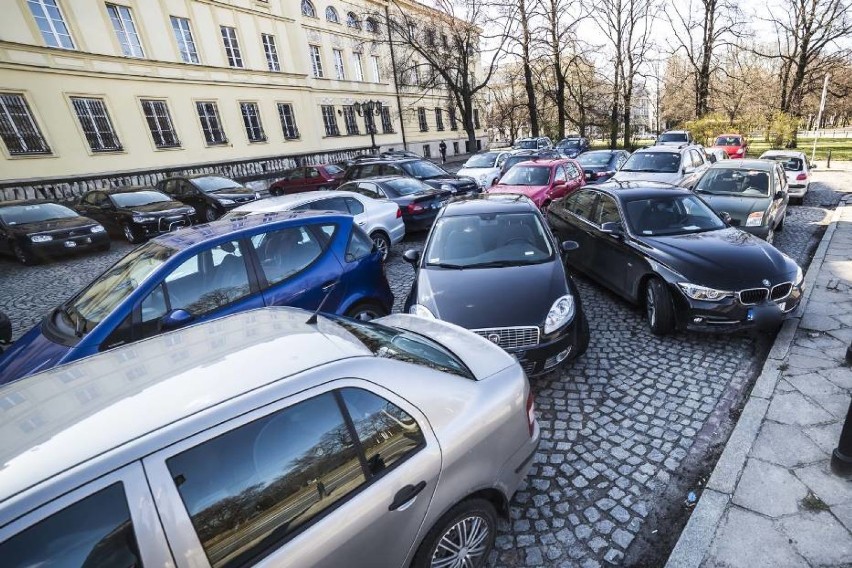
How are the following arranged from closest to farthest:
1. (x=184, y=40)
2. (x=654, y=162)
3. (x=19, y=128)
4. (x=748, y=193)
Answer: (x=748, y=193) < (x=654, y=162) < (x=19, y=128) < (x=184, y=40)

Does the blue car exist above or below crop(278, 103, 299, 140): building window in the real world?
below

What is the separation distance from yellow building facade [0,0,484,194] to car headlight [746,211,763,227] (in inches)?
910

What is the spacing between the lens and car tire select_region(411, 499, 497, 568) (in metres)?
1.96

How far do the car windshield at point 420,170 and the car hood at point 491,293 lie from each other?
883 centimetres

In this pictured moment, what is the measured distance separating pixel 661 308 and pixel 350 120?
29.6m

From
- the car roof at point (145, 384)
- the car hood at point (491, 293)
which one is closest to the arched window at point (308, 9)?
the car hood at point (491, 293)

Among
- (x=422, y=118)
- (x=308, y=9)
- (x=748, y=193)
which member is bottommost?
(x=748, y=193)

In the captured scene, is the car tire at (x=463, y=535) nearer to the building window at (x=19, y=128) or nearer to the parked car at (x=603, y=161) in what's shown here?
the parked car at (x=603, y=161)

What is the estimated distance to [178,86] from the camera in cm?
2047

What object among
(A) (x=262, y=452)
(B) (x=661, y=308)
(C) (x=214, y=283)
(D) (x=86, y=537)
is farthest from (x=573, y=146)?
(D) (x=86, y=537)

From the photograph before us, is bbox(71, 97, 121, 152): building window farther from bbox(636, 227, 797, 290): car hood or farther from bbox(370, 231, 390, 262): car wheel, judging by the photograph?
bbox(636, 227, 797, 290): car hood

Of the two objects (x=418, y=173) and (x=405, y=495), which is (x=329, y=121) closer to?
(x=418, y=173)

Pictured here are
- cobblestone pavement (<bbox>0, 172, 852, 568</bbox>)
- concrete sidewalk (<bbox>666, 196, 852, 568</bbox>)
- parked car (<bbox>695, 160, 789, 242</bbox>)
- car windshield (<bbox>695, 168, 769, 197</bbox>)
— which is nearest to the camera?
concrete sidewalk (<bbox>666, 196, 852, 568</bbox>)

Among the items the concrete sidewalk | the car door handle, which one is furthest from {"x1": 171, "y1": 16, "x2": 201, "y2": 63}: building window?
the concrete sidewalk
